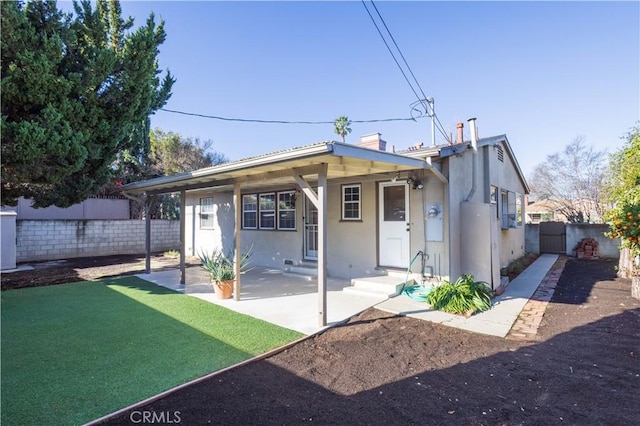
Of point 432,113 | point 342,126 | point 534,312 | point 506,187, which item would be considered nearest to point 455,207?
point 534,312

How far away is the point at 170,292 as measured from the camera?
7.34 m

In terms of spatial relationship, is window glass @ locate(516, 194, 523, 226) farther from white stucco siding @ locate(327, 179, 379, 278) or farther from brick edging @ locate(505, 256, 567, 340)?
white stucco siding @ locate(327, 179, 379, 278)

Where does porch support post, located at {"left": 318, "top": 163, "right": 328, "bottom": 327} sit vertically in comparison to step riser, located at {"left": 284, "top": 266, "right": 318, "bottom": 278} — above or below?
above

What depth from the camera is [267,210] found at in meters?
10.7

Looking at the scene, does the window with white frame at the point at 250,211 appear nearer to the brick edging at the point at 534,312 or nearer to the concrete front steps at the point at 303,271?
the concrete front steps at the point at 303,271

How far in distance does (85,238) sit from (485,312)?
15.0 meters

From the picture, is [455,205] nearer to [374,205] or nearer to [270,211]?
[374,205]

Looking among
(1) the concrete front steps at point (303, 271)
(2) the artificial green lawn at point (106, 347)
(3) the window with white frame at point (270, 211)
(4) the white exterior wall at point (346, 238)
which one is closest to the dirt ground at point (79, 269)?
(2) the artificial green lawn at point (106, 347)

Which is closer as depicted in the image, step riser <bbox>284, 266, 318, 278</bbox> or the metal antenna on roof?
step riser <bbox>284, 266, 318, 278</bbox>

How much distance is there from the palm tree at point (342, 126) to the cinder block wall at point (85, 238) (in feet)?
44.8

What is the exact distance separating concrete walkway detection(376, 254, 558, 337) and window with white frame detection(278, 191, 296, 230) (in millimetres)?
4391

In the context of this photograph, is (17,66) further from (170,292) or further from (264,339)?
(264,339)

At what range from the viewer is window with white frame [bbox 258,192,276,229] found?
34.2 feet

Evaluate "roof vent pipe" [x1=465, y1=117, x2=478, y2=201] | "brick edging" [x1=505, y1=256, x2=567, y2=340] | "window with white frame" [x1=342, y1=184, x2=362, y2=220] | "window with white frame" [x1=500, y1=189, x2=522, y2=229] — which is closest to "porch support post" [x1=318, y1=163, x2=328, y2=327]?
"brick edging" [x1=505, y1=256, x2=567, y2=340]
